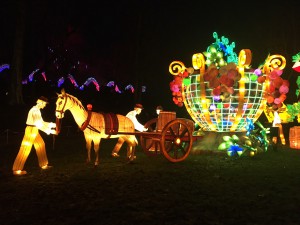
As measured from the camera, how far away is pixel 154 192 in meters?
6.70

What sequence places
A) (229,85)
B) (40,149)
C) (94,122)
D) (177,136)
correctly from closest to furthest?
1. (40,149)
2. (94,122)
3. (177,136)
4. (229,85)

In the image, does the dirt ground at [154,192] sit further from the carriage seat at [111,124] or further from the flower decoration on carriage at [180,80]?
the flower decoration on carriage at [180,80]

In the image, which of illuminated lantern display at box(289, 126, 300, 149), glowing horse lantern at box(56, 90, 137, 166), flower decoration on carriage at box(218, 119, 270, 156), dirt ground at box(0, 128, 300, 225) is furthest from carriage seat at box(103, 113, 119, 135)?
illuminated lantern display at box(289, 126, 300, 149)

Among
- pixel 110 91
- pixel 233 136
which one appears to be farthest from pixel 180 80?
pixel 110 91

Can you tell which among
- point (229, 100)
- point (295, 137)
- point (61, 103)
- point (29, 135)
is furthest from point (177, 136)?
point (295, 137)

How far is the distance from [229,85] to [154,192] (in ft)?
17.9

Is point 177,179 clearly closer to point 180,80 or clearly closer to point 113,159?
point 113,159

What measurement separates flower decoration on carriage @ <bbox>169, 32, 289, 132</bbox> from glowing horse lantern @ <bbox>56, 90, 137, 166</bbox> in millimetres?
2870

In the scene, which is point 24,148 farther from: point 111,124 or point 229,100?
point 229,100

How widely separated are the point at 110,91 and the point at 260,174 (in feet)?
83.4

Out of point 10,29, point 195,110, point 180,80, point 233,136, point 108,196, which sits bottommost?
point 108,196

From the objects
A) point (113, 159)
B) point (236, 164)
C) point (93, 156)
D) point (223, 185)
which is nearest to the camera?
point (223, 185)

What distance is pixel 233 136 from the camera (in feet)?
38.3

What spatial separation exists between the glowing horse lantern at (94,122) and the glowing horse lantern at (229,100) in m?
2.81
